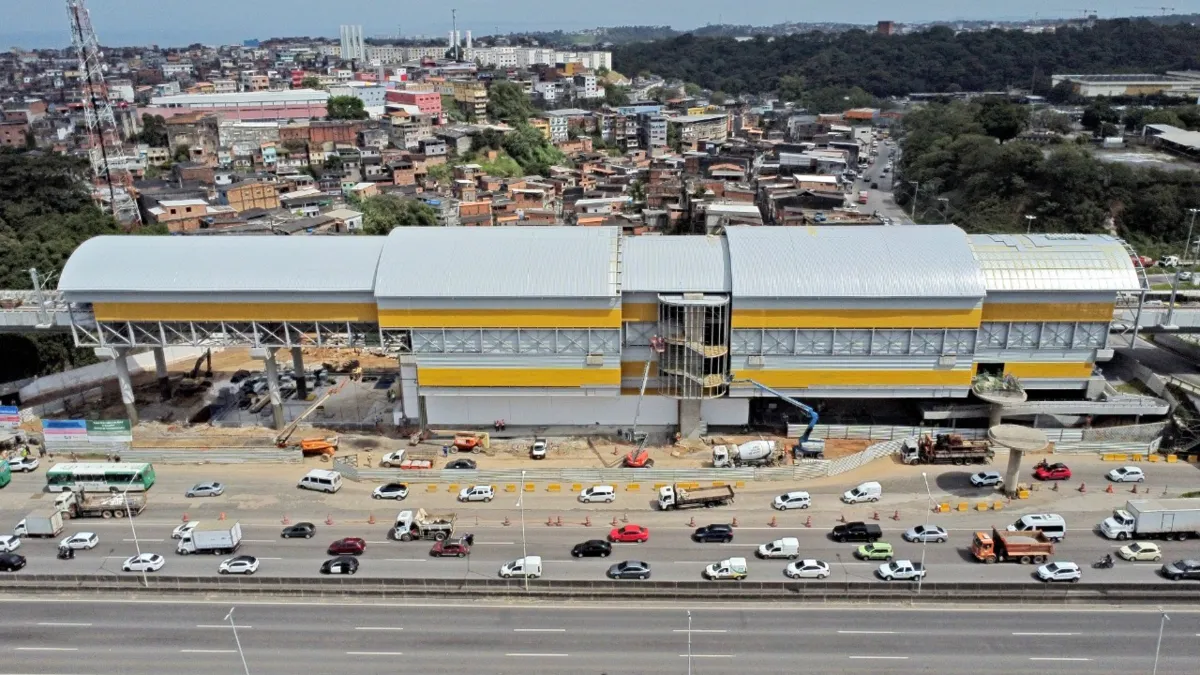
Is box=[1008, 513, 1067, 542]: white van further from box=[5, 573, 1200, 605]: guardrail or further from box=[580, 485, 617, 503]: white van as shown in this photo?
box=[580, 485, 617, 503]: white van

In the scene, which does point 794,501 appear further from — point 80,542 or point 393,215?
point 393,215

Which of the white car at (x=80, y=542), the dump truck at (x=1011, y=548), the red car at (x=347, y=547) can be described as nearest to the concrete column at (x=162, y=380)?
the white car at (x=80, y=542)

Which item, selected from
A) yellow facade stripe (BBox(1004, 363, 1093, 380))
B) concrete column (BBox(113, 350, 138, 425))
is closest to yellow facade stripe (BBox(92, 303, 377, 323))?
concrete column (BBox(113, 350, 138, 425))

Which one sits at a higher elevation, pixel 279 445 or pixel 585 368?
pixel 585 368

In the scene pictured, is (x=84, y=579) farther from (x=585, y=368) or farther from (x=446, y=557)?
(x=585, y=368)

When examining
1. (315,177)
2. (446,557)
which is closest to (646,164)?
(315,177)

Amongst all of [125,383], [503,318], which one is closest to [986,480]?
[503,318]

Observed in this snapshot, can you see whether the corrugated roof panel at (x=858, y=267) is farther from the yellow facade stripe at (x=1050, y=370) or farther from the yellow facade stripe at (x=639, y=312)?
the yellow facade stripe at (x=1050, y=370)
